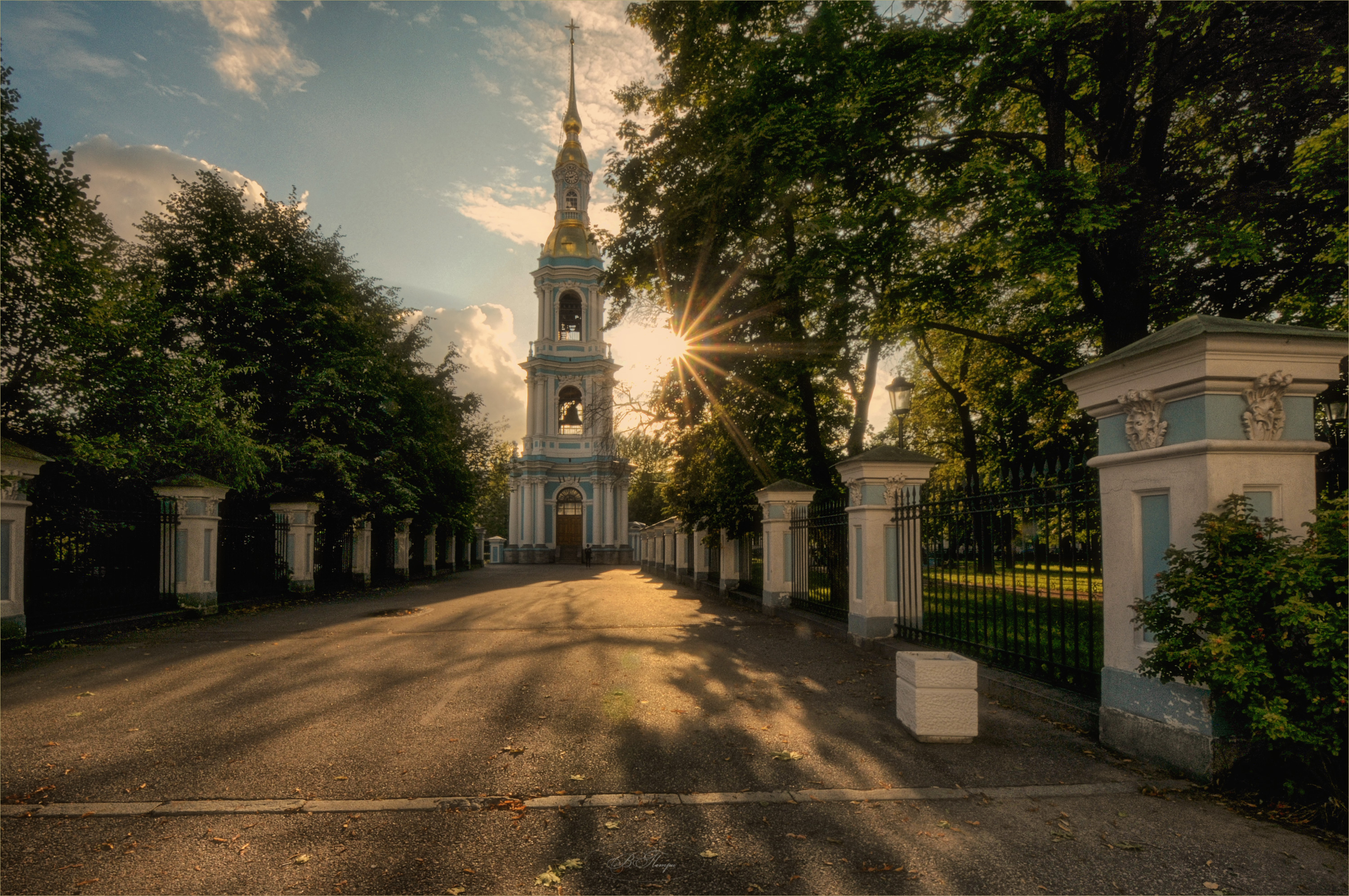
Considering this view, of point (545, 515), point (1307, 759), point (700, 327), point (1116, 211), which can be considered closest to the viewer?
point (1307, 759)

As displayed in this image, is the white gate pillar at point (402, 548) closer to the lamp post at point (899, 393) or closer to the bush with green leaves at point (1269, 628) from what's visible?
the lamp post at point (899, 393)

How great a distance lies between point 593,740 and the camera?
5.11m

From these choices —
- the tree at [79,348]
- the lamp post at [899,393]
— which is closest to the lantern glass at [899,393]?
the lamp post at [899,393]

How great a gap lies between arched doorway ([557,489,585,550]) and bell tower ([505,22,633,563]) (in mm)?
43

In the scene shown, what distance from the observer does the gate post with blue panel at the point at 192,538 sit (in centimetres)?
1271

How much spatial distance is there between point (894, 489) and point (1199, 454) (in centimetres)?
490

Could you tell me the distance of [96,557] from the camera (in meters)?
11.7

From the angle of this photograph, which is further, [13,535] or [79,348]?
[79,348]

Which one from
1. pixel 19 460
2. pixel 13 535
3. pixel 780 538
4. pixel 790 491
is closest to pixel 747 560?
pixel 780 538

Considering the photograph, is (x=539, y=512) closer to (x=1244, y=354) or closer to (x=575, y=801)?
(x=575, y=801)

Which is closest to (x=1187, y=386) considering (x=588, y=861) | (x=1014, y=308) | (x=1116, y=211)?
(x=588, y=861)

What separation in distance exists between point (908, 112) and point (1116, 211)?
327cm

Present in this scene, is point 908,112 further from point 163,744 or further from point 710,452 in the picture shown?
point 163,744

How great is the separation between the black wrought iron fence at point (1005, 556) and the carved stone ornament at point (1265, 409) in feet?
4.12
